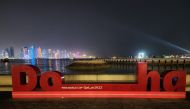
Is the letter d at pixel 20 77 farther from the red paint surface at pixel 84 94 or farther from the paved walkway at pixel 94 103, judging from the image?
the paved walkway at pixel 94 103

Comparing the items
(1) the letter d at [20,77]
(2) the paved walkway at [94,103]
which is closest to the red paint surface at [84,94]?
(1) the letter d at [20,77]

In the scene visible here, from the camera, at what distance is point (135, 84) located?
13.2 m

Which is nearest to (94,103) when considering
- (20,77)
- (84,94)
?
(84,94)

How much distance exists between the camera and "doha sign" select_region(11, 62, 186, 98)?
13070mm

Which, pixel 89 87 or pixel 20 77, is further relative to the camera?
pixel 20 77

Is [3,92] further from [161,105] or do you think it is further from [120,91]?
[161,105]

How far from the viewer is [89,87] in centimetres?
1341

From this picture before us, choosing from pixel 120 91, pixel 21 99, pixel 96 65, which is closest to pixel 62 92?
pixel 21 99

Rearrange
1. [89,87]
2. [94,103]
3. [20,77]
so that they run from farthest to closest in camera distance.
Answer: [20,77] < [89,87] < [94,103]

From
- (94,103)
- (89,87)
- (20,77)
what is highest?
(20,77)

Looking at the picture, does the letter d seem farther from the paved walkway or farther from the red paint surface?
the paved walkway

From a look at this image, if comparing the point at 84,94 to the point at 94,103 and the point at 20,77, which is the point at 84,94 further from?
the point at 20,77

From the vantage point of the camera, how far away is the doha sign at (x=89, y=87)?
13.1 m

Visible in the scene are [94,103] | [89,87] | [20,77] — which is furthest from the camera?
[20,77]
